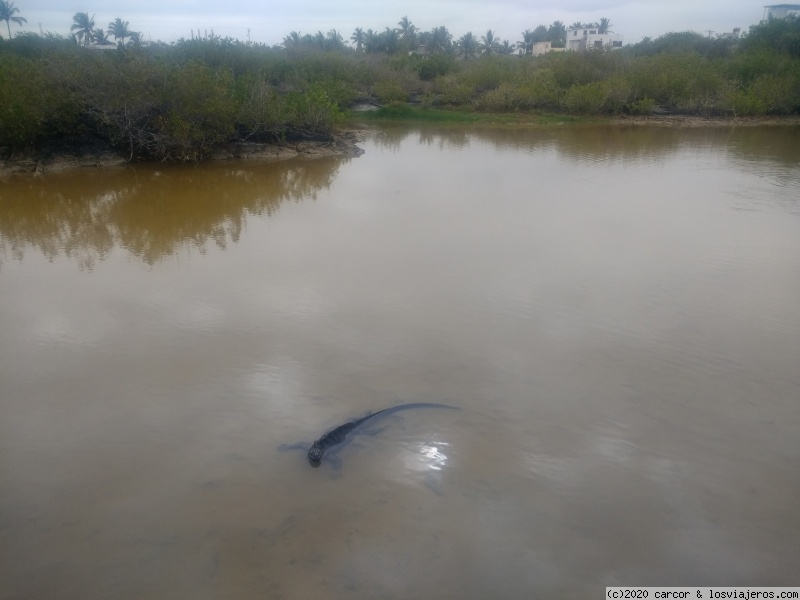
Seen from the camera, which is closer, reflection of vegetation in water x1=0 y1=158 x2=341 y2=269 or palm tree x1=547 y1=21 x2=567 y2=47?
reflection of vegetation in water x1=0 y1=158 x2=341 y2=269

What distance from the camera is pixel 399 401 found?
15.7 ft

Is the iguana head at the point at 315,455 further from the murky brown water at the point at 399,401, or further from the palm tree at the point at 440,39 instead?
the palm tree at the point at 440,39

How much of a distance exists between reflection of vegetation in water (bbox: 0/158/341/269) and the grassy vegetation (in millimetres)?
1172

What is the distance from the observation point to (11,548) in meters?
3.41

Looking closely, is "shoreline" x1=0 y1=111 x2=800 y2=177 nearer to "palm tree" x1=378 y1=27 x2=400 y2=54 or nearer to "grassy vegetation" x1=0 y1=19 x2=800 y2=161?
"grassy vegetation" x1=0 y1=19 x2=800 y2=161

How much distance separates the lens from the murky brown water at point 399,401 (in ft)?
11.2

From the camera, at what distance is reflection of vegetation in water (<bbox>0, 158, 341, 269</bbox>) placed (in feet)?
28.8

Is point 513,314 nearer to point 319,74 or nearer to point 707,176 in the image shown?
point 707,176

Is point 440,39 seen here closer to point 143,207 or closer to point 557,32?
point 557,32

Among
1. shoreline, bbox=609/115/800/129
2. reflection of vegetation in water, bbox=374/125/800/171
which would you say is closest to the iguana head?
reflection of vegetation in water, bbox=374/125/800/171

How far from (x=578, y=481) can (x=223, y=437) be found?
8.32 feet

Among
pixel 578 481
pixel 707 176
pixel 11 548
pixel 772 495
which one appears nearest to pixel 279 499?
pixel 11 548

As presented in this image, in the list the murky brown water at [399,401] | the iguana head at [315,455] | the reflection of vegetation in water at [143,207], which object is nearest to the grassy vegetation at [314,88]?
the reflection of vegetation in water at [143,207]

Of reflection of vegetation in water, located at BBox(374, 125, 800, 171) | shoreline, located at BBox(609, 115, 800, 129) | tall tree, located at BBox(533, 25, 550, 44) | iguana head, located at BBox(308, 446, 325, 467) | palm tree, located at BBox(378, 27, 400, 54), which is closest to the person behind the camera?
iguana head, located at BBox(308, 446, 325, 467)
